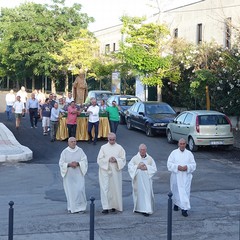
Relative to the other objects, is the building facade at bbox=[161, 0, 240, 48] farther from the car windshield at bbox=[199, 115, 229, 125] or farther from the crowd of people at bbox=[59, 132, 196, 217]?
the crowd of people at bbox=[59, 132, 196, 217]

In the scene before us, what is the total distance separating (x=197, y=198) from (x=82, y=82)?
12.1m

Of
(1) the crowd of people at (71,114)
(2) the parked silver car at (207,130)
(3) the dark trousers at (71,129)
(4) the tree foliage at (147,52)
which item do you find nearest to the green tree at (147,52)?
(4) the tree foliage at (147,52)

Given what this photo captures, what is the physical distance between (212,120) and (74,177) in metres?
9.64

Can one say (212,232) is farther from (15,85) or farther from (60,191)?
(15,85)

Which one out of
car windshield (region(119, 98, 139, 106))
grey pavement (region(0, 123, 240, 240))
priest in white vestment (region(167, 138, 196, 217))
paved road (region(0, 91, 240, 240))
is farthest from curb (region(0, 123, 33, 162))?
car windshield (region(119, 98, 139, 106))

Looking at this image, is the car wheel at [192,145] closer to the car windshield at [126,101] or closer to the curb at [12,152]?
the curb at [12,152]

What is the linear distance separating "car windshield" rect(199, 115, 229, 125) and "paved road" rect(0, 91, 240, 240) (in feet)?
4.11

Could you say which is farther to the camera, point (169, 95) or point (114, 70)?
point (114, 70)

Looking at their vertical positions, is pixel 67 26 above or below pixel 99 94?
above

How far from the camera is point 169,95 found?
33.2 metres

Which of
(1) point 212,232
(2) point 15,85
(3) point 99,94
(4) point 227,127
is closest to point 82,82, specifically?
(4) point 227,127

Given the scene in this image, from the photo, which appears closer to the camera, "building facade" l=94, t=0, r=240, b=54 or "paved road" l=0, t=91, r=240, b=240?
"paved road" l=0, t=91, r=240, b=240

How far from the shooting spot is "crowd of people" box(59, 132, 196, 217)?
10000 millimetres

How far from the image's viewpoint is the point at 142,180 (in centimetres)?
1006
